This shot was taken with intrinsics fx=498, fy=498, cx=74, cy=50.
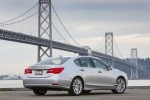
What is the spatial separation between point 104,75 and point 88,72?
725 millimetres

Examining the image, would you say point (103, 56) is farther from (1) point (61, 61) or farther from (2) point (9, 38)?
(1) point (61, 61)

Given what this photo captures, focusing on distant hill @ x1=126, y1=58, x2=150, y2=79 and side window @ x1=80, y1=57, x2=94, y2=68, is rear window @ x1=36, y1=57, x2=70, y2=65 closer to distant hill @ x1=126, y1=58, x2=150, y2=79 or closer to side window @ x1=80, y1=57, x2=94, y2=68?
side window @ x1=80, y1=57, x2=94, y2=68

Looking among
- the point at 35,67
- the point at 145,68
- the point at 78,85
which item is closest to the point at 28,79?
the point at 35,67

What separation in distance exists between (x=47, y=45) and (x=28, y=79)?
64.8 metres

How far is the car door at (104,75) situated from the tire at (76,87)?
93cm

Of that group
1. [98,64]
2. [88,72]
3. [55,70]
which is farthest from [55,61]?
[98,64]

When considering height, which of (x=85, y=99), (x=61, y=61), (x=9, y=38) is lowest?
(x=85, y=99)

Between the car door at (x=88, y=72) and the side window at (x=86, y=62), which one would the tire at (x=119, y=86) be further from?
the side window at (x=86, y=62)

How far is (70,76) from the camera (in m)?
13.3

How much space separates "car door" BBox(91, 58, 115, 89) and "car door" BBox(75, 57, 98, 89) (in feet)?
0.56

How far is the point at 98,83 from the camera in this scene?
14281 mm

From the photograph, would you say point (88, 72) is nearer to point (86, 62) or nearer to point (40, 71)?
point (86, 62)

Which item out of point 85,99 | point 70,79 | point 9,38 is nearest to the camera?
point 85,99

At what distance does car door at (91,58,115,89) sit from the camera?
14.4 m
